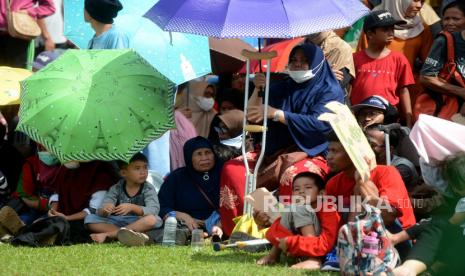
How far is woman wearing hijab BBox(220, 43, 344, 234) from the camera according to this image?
30.0 ft

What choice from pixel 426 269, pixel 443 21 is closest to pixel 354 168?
pixel 426 269

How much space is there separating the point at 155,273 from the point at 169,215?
1.75 m

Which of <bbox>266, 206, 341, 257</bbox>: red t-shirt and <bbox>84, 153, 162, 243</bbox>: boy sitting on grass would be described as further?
<bbox>84, 153, 162, 243</bbox>: boy sitting on grass

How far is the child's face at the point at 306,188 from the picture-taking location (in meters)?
8.34

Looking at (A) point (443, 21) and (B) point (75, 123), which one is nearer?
(B) point (75, 123)

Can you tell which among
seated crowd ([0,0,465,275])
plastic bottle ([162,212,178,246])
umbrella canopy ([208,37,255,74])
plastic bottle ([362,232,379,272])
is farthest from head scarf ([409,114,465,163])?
umbrella canopy ([208,37,255,74])

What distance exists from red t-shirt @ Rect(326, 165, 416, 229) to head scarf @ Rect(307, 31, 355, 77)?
2096 millimetres

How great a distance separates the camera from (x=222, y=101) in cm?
1140

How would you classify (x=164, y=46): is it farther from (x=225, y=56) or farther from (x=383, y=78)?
(x=383, y=78)

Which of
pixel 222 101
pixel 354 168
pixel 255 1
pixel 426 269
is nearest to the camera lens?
pixel 426 269

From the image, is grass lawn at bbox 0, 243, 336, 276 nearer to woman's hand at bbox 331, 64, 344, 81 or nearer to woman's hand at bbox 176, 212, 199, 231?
woman's hand at bbox 176, 212, 199, 231

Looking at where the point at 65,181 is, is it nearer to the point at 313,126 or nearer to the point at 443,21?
the point at 313,126

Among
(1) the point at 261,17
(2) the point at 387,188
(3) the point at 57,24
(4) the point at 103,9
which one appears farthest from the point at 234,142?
(3) the point at 57,24

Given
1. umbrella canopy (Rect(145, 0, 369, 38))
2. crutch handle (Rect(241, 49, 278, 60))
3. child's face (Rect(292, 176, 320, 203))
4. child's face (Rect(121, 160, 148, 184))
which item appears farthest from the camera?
child's face (Rect(121, 160, 148, 184))
